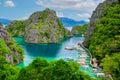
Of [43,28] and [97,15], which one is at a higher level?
[97,15]

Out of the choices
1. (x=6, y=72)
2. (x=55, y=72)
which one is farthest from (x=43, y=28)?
(x=55, y=72)

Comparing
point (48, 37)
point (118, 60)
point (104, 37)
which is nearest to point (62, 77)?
point (118, 60)

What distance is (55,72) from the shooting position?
101 ft

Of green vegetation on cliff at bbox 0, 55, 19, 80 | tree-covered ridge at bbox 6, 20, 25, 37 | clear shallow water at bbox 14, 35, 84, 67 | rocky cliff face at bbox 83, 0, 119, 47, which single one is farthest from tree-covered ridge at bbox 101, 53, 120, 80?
tree-covered ridge at bbox 6, 20, 25, 37

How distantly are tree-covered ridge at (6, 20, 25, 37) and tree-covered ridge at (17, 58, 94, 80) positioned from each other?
131911 millimetres

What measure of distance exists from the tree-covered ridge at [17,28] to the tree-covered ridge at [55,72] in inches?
5193

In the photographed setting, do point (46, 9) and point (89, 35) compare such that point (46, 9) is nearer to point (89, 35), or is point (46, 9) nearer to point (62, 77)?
point (89, 35)

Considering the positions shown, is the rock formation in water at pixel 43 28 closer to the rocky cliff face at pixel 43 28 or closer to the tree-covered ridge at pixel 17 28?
the rocky cliff face at pixel 43 28

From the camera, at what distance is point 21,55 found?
72.6 metres

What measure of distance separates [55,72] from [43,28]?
10535 centimetres

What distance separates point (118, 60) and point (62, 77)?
18395mm

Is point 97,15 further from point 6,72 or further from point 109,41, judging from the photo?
point 6,72

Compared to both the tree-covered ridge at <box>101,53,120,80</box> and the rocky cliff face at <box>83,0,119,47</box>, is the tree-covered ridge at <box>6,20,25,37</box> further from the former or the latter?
the tree-covered ridge at <box>101,53,120,80</box>

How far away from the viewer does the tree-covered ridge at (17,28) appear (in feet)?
551
